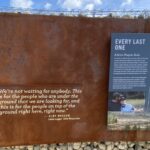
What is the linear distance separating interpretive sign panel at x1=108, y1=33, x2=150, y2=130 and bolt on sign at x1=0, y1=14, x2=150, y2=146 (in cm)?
11

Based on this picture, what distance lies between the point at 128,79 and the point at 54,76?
40.1 inches

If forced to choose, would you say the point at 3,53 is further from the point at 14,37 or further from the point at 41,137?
the point at 41,137

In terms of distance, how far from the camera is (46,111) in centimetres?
638

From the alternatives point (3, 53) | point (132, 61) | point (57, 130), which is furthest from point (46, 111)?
point (132, 61)

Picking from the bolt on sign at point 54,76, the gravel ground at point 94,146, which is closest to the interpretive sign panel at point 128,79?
the bolt on sign at point 54,76

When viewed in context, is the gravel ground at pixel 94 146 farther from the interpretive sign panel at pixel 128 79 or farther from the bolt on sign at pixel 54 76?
the interpretive sign panel at pixel 128 79

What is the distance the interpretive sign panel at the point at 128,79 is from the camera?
6465 millimetres

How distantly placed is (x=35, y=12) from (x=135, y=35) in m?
1.40

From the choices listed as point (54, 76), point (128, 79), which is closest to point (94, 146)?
point (128, 79)

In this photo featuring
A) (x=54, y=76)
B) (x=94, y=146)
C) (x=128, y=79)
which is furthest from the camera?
(x=94, y=146)

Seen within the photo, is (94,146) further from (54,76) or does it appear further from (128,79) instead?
(54,76)

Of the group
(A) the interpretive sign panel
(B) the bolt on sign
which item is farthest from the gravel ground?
(A) the interpretive sign panel

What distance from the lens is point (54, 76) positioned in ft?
20.9

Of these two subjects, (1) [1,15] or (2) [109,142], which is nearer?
(1) [1,15]
